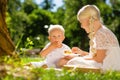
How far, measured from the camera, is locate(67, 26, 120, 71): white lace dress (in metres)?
6.04

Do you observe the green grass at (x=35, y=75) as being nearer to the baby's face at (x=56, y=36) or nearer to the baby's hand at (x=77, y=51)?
the baby's hand at (x=77, y=51)

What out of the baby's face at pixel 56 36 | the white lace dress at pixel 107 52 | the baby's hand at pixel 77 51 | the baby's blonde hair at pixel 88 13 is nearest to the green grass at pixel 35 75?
the white lace dress at pixel 107 52

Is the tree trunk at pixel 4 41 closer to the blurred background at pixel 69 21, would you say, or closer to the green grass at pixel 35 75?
the green grass at pixel 35 75

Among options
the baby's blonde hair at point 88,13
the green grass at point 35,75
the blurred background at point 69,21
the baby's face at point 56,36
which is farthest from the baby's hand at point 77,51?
the blurred background at point 69,21

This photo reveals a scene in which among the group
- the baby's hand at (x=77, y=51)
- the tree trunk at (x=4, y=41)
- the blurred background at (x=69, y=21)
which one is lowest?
the blurred background at (x=69, y=21)

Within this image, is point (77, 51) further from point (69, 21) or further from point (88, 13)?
point (69, 21)

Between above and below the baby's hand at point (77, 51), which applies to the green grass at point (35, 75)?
above


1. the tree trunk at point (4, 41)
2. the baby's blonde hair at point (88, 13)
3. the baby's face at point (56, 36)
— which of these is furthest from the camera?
the baby's face at point (56, 36)

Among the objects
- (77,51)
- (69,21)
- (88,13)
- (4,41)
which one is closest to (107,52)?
(88,13)

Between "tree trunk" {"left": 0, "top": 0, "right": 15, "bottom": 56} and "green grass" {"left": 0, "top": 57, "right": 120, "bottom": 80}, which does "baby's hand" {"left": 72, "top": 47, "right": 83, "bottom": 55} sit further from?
"green grass" {"left": 0, "top": 57, "right": 120, "bottom": 80}

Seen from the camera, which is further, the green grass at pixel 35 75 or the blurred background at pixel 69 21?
the blurred background at pixel 69 21

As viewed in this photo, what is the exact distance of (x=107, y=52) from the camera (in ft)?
20.0

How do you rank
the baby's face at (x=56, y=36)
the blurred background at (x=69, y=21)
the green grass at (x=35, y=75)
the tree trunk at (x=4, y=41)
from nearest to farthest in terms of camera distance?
the green grass at (x=35, y=75) → the tree trunk at (x=4, y=41) → the baby's face at (x=56, y=36) → the blurred background at (x=69, y=21)

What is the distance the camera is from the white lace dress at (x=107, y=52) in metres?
6.04
